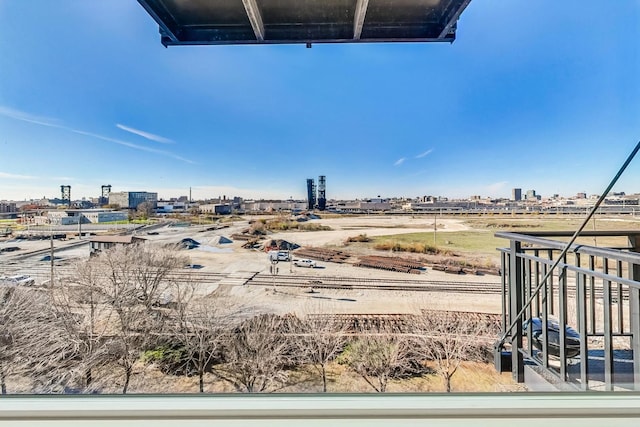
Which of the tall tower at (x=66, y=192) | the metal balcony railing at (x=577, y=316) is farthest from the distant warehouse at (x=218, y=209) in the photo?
the metal balcony railing at (x=577, y=316)

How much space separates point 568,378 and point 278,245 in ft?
5.30

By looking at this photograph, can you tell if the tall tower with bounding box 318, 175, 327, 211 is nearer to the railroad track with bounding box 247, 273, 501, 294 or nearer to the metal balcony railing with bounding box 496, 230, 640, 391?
the railroad track with bounding box 247, 273, 501, 294

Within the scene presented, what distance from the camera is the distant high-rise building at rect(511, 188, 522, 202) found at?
1.70 meters

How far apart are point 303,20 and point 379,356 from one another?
1849 millimetres

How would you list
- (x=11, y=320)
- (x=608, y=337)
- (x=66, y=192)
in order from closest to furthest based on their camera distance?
(x=608, y=337) < (x=11, y=320) < (x=66, y=192)

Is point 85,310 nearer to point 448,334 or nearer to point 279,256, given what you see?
point 279,256

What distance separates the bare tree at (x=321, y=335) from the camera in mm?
1658

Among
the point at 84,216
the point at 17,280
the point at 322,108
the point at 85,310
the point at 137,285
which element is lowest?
the point at 85,310

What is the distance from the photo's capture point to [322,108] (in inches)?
69.2

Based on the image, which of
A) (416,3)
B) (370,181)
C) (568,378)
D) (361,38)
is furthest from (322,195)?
(568,378)

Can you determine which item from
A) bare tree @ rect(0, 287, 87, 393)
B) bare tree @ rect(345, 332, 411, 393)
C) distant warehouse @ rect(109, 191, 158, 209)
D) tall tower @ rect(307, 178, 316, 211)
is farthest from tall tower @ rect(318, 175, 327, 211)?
bare tree @ rect(0, 287, 87, 393)

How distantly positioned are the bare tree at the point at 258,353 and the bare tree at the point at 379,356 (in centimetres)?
41

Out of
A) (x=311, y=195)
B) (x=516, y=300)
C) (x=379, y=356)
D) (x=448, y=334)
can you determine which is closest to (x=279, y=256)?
(x=311, y=195)

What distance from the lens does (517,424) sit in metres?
0.54
